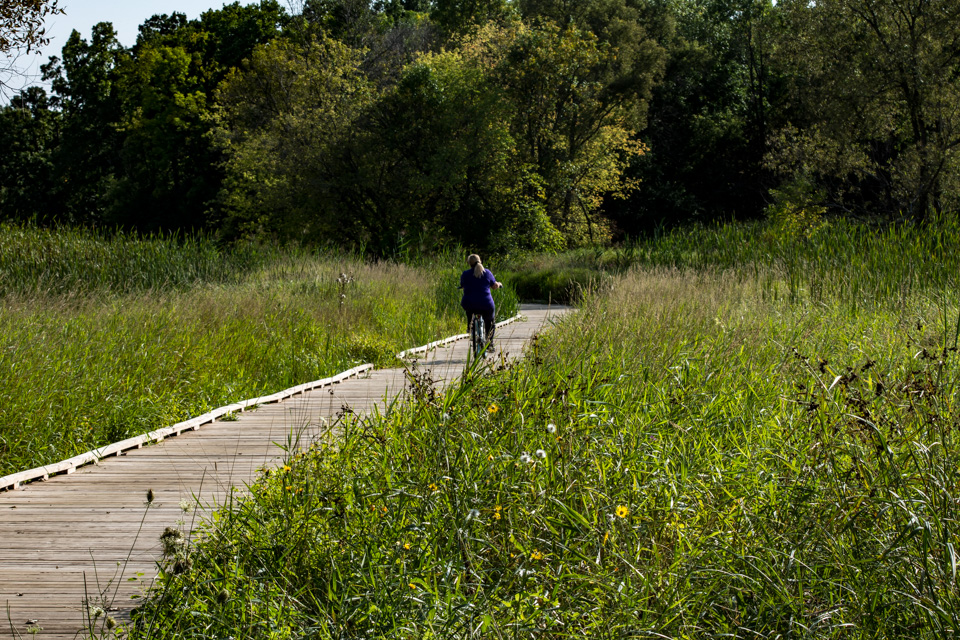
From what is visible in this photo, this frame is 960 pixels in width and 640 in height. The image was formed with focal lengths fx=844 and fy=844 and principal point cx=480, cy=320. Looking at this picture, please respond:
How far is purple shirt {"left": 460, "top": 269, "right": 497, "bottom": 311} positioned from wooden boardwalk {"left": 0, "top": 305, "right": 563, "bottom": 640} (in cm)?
401

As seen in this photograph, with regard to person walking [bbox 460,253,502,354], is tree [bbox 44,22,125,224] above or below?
→ above

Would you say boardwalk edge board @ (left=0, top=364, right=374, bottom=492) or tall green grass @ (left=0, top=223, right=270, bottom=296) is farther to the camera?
tall green grass @ (left=0, top=223, right=270, bottom=296)

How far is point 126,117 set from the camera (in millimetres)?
44031

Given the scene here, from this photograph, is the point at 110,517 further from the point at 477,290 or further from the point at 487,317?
the point at 487,317

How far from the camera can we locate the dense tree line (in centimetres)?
2219

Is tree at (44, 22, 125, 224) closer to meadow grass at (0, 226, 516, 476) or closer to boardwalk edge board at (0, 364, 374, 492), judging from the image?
meadow grass at (0, 226, 516, 476)

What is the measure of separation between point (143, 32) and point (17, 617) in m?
49.5

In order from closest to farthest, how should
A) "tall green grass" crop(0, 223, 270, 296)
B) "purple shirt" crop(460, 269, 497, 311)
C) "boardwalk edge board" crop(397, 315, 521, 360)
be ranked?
"boardwalk edge board" crop(397, 315, 521, 360) < "purple shirt" crop(460, 269, 497, 311) < "tall green grass" crop(0, 223, 270, 296)

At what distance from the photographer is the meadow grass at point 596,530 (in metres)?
Answer: 2.92

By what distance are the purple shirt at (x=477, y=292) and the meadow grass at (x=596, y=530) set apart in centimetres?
558

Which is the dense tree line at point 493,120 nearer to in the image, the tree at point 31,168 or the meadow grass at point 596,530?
the tree at point 31,168

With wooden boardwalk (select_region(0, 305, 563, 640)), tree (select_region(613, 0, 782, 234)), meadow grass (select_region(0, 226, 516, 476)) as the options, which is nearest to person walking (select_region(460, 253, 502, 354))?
meadow grass (select_region(0, 226, 516, 476))

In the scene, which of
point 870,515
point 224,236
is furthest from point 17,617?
point 224,236

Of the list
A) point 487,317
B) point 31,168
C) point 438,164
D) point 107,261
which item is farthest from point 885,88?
point 31,168
